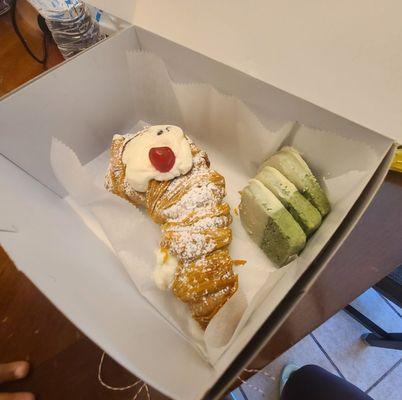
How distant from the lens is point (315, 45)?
70 centimetres

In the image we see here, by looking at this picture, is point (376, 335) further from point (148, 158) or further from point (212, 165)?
point (148, 158)

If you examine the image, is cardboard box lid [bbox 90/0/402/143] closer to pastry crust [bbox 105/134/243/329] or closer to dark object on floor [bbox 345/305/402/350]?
pastry crust [bbox 105/134/243/329]

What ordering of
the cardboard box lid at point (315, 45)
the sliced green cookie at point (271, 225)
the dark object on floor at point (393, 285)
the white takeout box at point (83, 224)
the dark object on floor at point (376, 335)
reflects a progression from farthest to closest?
the dark object on floor at point (376, 335), the dark object on floor at point (393, 285), the sliced green cookie at point (271, 225), the cardboard box lid at point (315, 45), the white takeout box at point (83, 224)

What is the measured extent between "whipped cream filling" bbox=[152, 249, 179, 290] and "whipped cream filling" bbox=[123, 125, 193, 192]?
193 millimetres

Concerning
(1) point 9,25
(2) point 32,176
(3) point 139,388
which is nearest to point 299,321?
(3) point 139,388

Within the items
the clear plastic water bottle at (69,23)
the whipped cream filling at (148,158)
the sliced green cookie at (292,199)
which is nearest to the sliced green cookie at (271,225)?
the sliced green cookie at (292,199)

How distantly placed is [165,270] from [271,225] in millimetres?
268

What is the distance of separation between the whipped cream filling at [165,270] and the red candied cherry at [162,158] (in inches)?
8.2

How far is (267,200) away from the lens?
2.60ft

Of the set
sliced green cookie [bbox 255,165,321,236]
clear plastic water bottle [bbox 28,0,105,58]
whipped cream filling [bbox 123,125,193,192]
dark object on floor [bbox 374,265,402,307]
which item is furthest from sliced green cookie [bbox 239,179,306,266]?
clear plastic water bottle [bbox 28,0,105,58]

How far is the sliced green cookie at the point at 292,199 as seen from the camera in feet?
2.50

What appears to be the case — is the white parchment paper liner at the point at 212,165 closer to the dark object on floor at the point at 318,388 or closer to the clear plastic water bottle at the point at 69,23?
the clear plastic water bottle at the point at 69,23

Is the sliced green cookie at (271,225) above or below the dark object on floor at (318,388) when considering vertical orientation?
above

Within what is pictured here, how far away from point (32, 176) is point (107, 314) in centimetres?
47
